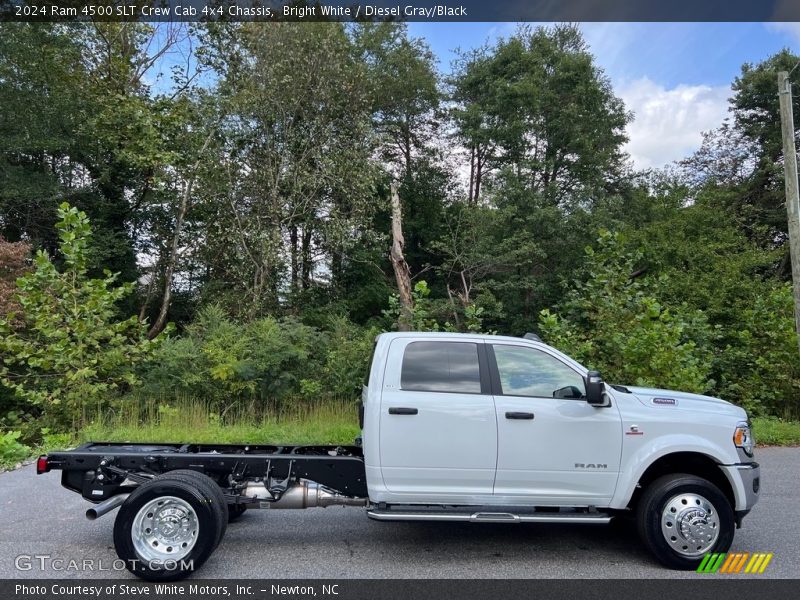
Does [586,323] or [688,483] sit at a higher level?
[586,323]

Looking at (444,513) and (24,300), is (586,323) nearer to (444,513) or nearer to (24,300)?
(444,513)

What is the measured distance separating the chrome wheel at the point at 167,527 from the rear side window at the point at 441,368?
201 cm

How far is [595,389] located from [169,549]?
12.0ft

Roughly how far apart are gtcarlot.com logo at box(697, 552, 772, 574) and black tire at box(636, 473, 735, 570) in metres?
0.06

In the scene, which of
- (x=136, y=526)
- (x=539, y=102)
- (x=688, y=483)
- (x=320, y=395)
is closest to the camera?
(x=136, y=526)

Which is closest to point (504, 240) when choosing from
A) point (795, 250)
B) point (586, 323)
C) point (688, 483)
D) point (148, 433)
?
point (586, 323)

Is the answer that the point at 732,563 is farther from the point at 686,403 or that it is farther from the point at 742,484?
the point at 686,403

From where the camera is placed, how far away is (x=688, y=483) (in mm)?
4832

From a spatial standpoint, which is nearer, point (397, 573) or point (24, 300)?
point (397, 573)

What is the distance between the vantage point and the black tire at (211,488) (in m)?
4.59

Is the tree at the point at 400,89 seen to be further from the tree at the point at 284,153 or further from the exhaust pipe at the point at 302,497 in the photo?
the exhaust pipe at the point at 302,497

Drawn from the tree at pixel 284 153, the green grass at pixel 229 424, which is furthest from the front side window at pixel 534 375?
the tree at pixel 284 153

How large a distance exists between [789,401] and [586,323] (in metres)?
4.96

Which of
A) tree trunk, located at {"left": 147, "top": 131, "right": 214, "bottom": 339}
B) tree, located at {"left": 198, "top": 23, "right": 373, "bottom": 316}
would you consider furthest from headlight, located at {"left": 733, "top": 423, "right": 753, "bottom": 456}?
tree trunk, located at {"left": 147, "top": 131, "right": 214, "bottom": 339}
